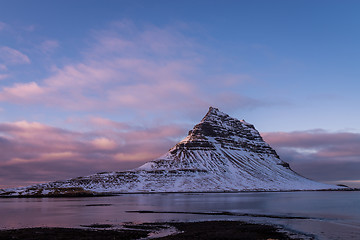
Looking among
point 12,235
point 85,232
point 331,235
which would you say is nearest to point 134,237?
point 85,232

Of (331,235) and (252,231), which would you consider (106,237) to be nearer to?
(252,231)

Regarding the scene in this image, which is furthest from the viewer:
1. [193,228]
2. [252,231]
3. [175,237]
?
[193,228]

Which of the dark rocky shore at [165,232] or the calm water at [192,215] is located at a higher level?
the dark rocky shore at [165,232]

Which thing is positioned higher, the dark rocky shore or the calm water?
the dark rocky shore

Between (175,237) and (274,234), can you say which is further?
(274,234)

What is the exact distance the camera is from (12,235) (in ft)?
143

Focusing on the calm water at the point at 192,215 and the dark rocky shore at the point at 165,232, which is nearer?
the dark rocky shore at the point at 165,232

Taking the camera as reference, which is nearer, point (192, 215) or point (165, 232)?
point (165, 232)

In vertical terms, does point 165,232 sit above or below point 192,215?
above

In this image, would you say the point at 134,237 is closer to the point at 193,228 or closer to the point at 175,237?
the point at 175,237

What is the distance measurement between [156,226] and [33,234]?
720 inches

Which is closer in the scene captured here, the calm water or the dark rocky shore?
the dark rocky shore

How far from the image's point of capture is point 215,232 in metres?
45.9

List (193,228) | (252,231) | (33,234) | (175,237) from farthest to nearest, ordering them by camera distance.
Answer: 1. (193,228)
2. (252,231)
3. (33,234)
4. (175,237)
